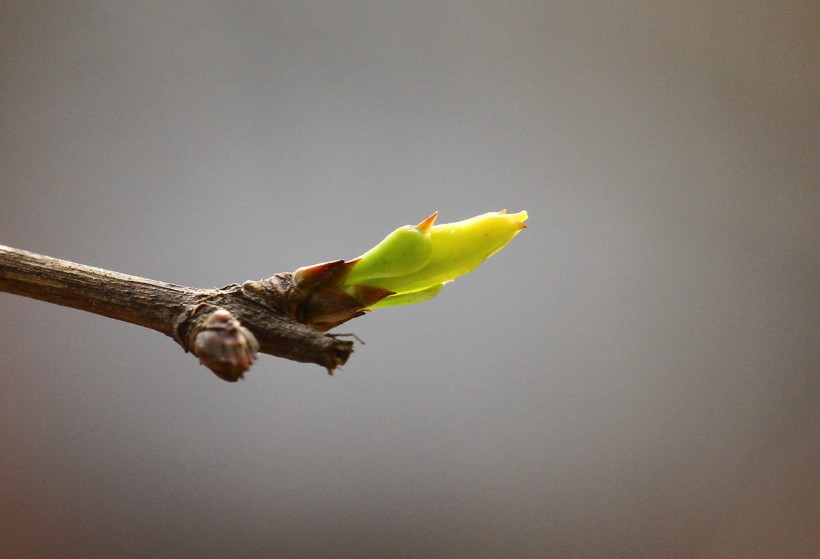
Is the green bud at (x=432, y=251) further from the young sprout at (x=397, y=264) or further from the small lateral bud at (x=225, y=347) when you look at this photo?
the small lateral bud at (x=225, y=347)

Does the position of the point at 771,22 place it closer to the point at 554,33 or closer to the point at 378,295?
the point at 554,33

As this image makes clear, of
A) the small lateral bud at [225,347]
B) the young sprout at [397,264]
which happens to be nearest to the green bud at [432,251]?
the young sprout at [397,264]

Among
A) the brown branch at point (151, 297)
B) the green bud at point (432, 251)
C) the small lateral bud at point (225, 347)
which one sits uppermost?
the green bud at point (432, 251)

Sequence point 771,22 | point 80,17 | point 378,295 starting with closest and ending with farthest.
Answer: point 378,295
point 80,17
point 771,22

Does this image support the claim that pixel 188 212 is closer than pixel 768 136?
Yes

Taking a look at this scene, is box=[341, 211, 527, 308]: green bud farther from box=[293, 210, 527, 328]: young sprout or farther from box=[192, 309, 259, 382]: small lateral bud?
box=[192, 309, 259, 382]: small lateral bud

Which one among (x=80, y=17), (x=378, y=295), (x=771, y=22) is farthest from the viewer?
(x=771, y=22)

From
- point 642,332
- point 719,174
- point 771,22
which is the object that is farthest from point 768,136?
point 642,332

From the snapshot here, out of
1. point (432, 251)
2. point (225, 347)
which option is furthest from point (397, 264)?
point (225, 347)

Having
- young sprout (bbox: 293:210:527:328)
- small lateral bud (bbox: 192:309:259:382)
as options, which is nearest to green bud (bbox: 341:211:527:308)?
young sprout (bbox: 293:210:527:328)
